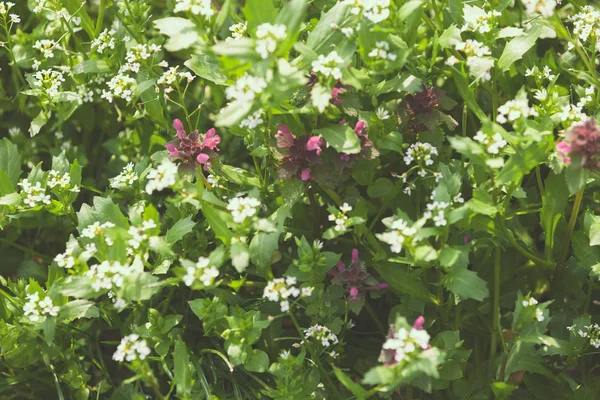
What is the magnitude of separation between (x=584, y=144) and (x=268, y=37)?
89 centimetres

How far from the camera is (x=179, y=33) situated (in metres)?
1.93

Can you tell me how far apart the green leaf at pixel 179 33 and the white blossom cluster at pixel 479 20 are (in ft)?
2.97

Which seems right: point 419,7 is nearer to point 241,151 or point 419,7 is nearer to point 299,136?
point 299,136

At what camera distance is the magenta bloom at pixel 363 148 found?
83.0 inches

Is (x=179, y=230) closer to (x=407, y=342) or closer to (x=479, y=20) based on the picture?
(x=407, y=342)

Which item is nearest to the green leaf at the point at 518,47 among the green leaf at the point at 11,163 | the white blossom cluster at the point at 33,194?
the white blossom cluster at the point at 33,194

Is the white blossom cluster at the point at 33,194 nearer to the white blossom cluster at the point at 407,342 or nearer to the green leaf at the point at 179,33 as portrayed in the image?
the green leaf at the point at 179,33

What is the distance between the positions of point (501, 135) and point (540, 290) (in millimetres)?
835

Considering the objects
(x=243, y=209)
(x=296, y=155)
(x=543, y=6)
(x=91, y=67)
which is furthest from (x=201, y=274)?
(x=543, y=6)

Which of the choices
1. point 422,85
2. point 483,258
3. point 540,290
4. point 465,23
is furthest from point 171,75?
point 540,290

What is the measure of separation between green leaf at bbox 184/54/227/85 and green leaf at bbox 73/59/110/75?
1.53ft

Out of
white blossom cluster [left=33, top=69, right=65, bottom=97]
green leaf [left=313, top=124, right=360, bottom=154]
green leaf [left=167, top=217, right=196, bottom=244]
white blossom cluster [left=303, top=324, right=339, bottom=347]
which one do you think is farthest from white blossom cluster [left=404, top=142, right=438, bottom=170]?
white blossom cluster [left=33, top=69, right=65, bottom=97]

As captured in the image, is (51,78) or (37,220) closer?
(51,78)

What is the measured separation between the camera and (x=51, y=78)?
2594mm
